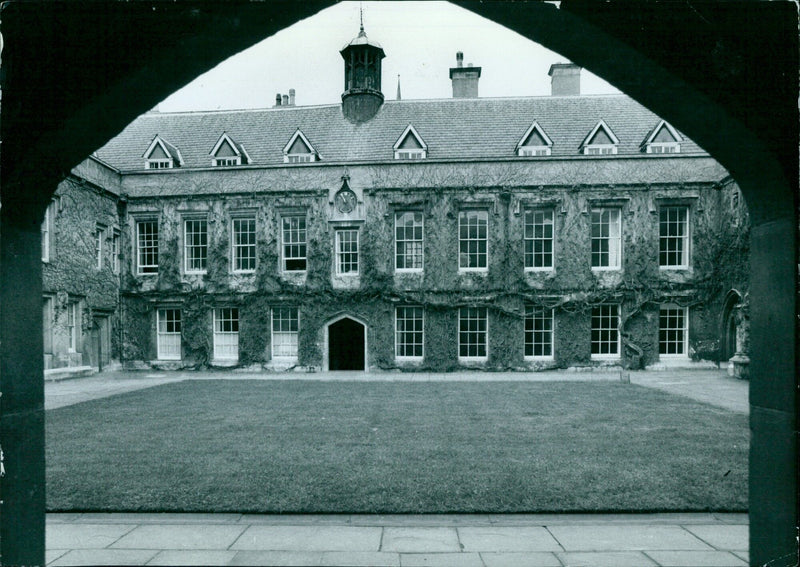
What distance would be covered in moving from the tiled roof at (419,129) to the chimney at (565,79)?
6.03ft

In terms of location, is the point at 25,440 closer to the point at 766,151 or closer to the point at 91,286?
the point at 766,151

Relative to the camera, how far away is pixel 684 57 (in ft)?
9.32

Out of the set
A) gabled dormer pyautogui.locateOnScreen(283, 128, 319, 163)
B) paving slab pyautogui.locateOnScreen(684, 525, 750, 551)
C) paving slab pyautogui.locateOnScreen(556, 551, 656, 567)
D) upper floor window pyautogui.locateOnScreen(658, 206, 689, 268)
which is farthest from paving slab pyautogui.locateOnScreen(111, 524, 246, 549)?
upper floor window pyautogui.locateOnScreen(658, 206, 689, 268)

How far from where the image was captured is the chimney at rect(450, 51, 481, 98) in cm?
2619

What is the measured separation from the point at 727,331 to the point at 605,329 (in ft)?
14.5

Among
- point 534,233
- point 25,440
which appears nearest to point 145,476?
point 25,440

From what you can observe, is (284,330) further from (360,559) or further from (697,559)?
(697,559)

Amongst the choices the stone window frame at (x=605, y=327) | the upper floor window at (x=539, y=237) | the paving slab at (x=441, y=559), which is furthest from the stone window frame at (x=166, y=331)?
the paving slab at (x=441, y=559)

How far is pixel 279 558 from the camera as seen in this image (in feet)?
14.5

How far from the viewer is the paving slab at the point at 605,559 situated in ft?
13.9

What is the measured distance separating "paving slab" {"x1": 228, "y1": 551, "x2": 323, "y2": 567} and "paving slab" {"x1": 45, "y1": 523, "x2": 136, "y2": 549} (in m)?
1.28

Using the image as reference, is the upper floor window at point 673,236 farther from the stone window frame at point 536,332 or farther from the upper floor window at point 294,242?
the upper floor window at point 294,242

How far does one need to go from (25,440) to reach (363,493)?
12.4 feet

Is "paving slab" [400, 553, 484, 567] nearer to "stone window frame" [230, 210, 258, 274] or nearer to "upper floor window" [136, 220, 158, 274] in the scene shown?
"stone window frame" [230, 210, 258, 274]
